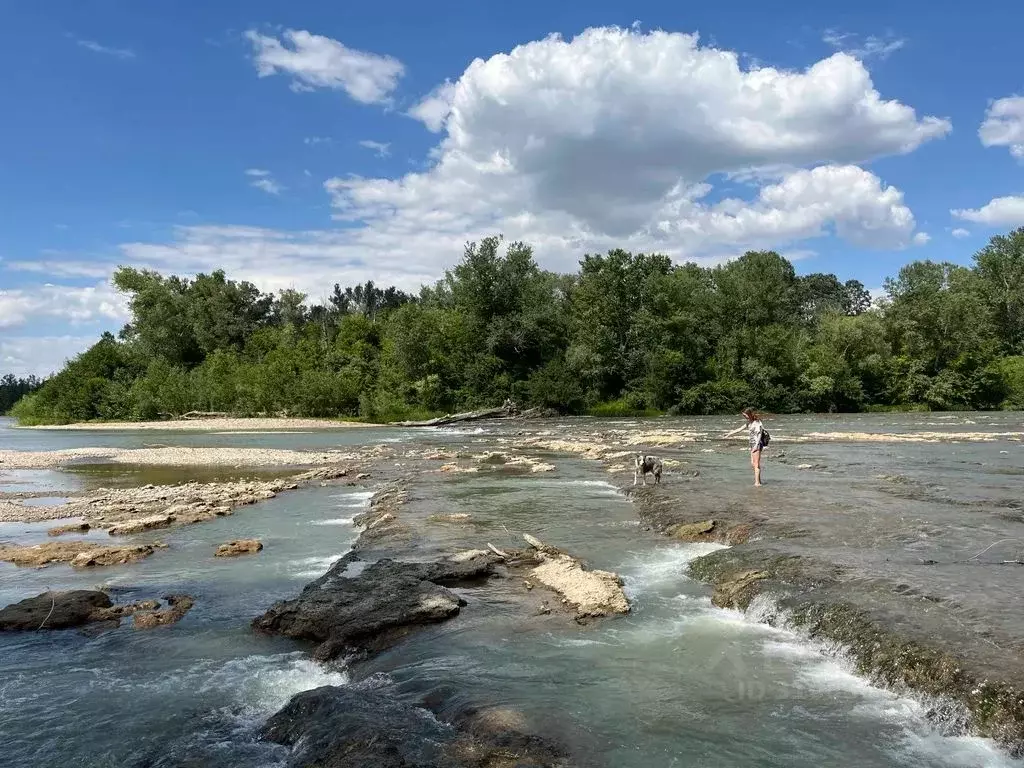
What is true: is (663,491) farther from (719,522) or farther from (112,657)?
(112,657)

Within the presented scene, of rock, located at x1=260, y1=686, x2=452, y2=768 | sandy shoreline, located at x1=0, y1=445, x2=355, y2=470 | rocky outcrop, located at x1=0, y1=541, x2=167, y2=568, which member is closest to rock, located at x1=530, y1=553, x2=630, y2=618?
rock, located at x1=260, y1=686, x2=452, y2=768

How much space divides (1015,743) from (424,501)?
608 inches

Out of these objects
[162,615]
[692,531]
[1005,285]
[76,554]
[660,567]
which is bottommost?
[660,567]

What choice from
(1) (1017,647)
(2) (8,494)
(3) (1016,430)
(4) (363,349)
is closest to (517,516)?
(1) (1017,647)

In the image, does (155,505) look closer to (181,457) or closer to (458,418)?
(181,457)

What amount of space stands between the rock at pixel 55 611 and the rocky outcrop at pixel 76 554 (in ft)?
9.02

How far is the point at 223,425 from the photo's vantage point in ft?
225

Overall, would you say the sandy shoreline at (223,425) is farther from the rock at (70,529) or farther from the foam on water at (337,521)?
the foam on water at (337,521)

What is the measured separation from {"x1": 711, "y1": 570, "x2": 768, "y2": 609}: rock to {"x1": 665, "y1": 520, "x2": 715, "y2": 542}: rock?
2.90 metres

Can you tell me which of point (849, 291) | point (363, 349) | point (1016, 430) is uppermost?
point (849, 291)

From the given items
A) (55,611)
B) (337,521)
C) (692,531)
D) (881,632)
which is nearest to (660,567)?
(692,531)

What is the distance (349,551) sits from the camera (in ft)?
45.8

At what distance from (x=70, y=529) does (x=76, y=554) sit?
3.51m

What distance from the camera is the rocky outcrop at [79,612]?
992 centimetres
